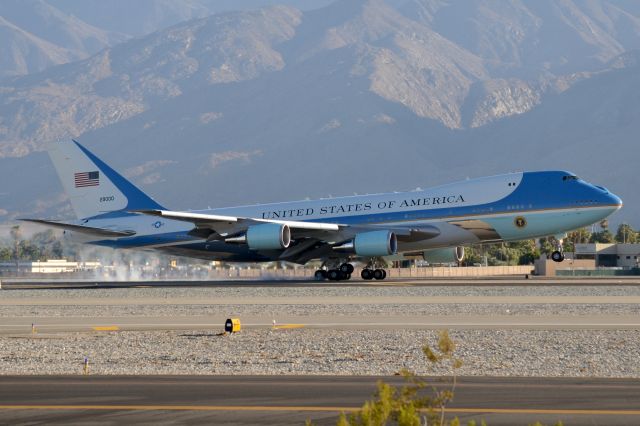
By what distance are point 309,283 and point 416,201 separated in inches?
268

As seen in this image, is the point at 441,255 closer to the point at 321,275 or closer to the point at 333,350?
the point at 321,275

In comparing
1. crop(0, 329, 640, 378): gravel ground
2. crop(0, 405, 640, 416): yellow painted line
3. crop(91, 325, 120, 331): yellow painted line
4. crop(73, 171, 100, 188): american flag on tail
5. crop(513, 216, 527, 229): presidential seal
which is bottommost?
crop(0, 405, 640, 416): yellow painted line

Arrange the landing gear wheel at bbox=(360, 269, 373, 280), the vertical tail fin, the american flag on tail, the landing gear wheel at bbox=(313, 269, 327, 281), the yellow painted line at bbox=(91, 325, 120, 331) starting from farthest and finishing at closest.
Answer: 1. the american flag on tail
2. the vertical tail fin
3. the landing gear wheel at bbox=(360, 269, 373, 280)
4. the landing gear wheel at bbox=(313, 269, 327, 281)
5. the yellow painted line at bbox=(91, 325, 120, 331)

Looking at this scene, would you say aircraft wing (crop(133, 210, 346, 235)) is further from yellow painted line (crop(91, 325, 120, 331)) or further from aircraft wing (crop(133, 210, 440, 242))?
yellow painted line (crop(91, 325, 120, 331))

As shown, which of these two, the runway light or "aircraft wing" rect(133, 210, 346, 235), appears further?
"aircraft wing" rect(133, 210, 346, 235)

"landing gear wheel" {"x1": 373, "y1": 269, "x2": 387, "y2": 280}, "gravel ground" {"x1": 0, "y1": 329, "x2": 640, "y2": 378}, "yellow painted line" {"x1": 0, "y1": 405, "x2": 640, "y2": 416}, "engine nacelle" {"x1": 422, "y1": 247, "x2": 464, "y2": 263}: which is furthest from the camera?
"landing gear wheel" {"x1": 373, "y1": 269, "x2": 387, "y2": 280}

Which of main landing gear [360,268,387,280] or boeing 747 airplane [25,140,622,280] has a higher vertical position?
boeing 747 airplane [25,140,622,280]

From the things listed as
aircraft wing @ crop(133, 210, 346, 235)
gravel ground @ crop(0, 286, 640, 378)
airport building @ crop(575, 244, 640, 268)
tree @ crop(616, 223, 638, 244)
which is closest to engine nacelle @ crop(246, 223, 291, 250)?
aircraft wing @ crop(133, 210, 346, 235)

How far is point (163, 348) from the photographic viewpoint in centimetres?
2680

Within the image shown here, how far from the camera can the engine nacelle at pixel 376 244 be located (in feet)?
183

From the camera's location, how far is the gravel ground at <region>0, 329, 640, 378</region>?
72.9 feet

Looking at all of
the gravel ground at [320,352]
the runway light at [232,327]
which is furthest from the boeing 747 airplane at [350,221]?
the gravel ground at [320,352]

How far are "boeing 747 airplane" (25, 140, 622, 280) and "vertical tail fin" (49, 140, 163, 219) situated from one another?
55 millimetres

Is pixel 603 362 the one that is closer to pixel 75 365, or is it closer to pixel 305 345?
pixel 305 345
